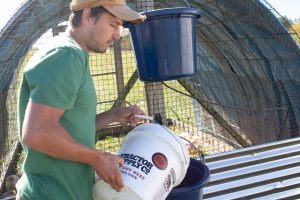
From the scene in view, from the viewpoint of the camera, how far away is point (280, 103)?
20.1 ft

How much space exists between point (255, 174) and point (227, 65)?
3.87 m

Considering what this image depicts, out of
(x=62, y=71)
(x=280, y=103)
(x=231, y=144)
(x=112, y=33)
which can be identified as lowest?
(x=231, y=144)

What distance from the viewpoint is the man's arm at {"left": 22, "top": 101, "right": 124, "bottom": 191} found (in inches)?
68.6

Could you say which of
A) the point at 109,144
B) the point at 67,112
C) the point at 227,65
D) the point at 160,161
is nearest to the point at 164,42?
the point at 160,161

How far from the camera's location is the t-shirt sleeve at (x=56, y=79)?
5.72 feet

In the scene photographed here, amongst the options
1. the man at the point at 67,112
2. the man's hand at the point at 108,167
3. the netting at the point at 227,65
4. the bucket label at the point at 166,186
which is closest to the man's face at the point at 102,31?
the man at the point at 67,112

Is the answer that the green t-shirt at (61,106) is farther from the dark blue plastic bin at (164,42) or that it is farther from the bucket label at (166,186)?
the dark blue plastic bin at (164,42)

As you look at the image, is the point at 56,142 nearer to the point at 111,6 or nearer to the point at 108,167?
the point at 108,167

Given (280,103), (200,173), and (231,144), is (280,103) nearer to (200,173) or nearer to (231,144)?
(231,144)

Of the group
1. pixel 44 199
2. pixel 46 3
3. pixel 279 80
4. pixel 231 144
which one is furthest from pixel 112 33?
pixel 231 144

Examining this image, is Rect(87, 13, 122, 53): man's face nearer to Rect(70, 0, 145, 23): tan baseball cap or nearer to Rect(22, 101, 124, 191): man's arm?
Rect(70, 0, 145, 23): tan baseball cap

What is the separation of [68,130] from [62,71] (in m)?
0.31

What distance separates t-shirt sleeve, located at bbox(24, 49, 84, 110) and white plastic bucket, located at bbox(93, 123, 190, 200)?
47 cm

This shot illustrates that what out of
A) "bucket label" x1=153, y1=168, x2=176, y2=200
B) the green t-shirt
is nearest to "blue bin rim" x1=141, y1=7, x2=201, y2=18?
the green t-shirt
